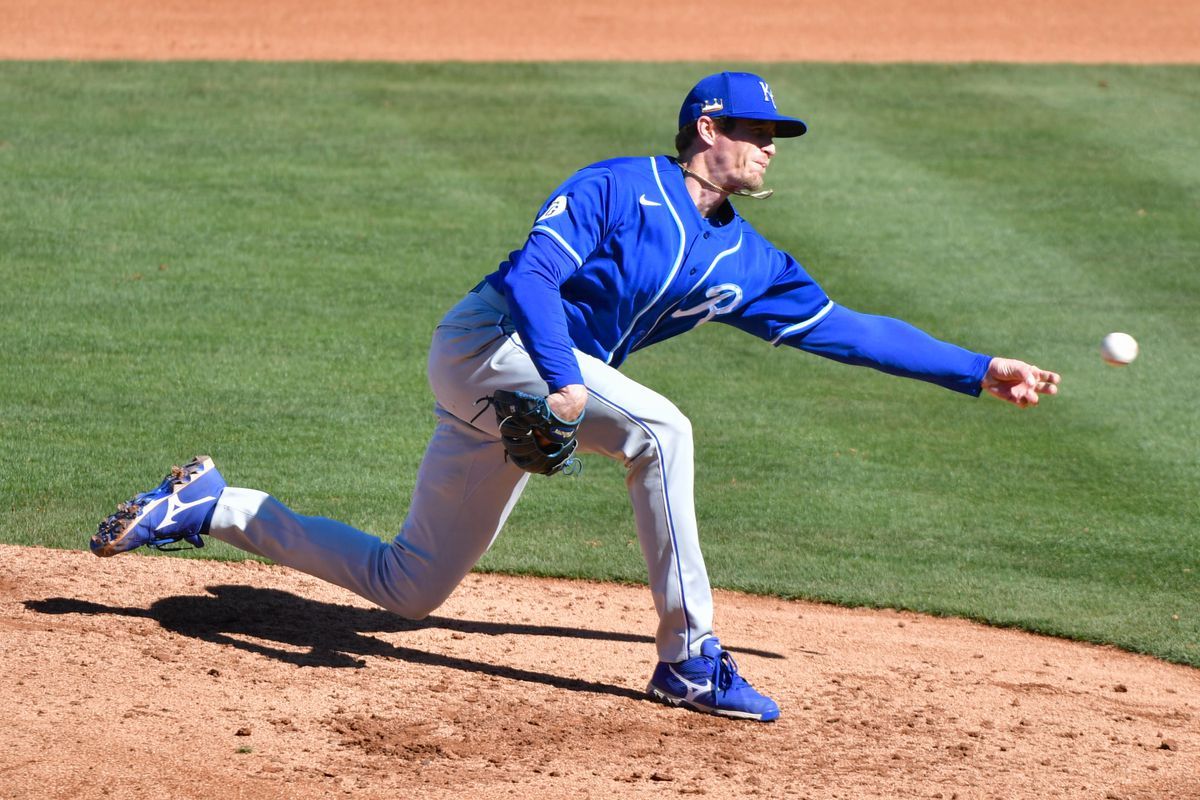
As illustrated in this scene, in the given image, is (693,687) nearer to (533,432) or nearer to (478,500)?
(478,500)

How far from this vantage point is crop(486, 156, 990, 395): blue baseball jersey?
4.03 metres

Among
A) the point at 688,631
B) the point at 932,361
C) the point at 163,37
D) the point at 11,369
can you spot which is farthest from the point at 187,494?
the point at 163,37

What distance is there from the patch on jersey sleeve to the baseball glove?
50cm

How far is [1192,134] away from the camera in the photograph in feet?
41.2

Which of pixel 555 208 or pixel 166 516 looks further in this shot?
pixel 166 516

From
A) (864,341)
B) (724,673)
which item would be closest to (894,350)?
(864,341)

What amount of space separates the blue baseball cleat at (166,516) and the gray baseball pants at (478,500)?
55 millimetres

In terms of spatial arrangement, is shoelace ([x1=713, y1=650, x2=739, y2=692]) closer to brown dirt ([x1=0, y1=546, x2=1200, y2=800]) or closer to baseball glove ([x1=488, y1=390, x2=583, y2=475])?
brown dirt ([x1=0, y1=546, x2=1200, y2=800])

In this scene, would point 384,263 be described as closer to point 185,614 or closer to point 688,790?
point 185,614

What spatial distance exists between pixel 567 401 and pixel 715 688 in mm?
981

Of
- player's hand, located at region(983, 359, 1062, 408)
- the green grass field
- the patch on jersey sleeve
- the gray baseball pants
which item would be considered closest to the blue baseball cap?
the patch on jersey sleeve

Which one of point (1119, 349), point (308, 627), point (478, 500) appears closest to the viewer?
point (478, 500)

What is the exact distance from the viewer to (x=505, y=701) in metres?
4.39

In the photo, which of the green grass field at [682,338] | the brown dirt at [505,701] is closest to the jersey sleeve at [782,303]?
the brown dirt at [505,701]
